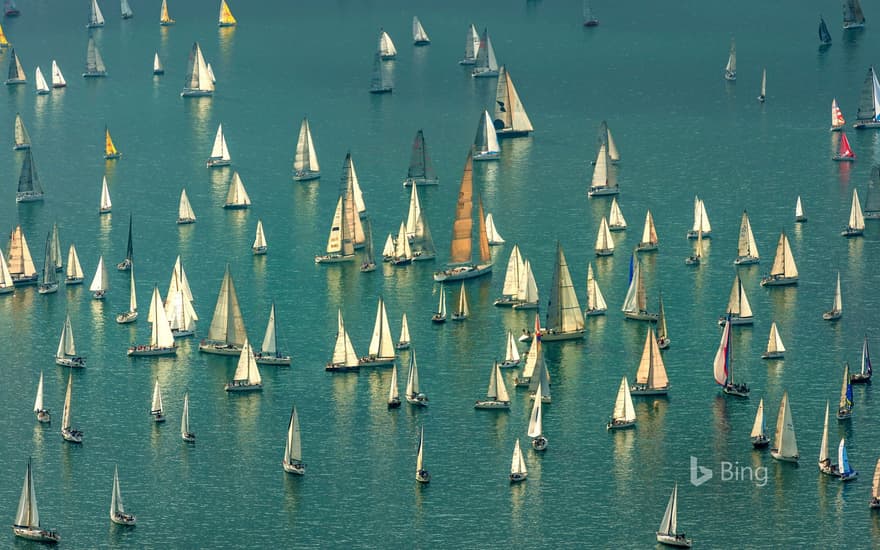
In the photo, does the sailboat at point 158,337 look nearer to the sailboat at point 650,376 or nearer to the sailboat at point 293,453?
the sailboat at point 293,453

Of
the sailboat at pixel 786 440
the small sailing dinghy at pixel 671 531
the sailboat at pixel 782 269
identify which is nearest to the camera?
the small sailing dinghy at pixel 671 531

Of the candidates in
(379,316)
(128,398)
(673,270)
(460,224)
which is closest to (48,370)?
(128,398)

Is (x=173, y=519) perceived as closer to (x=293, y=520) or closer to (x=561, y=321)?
(x=293, y=520)

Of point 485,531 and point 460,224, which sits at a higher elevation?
point 460,224

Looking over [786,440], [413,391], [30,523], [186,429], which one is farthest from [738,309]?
[30,523]

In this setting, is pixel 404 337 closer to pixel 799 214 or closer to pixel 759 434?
pixel 759 434

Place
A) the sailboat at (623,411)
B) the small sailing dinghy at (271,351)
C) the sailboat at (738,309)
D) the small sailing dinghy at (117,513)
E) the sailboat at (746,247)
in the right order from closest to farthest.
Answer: the small sailing dinghy at (117,513) < the sailboat at (623,411) < the small sailing dinghy at (271,351) < the sailboat at (738,309) < the sailboat at (746,247)

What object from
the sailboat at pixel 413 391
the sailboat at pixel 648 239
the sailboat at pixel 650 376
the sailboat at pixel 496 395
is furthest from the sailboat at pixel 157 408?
the sailboat at pixel 648 239

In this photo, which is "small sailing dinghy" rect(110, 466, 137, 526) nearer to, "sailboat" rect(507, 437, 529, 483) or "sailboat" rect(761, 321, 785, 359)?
"sailboat" rect(507, 437, 529, 483)
